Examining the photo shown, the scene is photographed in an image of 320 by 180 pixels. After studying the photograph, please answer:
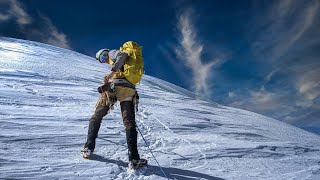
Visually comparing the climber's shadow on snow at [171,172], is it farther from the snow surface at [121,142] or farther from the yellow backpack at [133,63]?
the yellow backpack at [133,63]

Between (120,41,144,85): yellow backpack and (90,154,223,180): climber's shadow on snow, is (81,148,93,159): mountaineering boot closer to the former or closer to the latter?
(90,154,223,180): climber's shadow on snow

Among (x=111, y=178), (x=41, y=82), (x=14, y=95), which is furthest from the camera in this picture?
(x=41, y=82)

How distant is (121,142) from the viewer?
7062 mm

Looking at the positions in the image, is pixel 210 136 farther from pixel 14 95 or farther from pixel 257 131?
pixel 14 95

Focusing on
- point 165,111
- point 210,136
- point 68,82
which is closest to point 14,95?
point 68,82

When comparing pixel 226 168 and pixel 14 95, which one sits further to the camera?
pixel 14 95

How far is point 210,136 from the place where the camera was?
8695mm

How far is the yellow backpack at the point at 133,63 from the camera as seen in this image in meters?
6.12

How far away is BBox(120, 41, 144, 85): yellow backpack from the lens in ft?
20.1

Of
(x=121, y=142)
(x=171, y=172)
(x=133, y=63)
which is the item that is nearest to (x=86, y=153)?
(x=121, y=142)

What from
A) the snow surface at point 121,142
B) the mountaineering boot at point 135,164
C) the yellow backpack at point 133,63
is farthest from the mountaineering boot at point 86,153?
the yellow backpack at point 133,63

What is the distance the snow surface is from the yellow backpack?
135cm

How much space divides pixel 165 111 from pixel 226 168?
4.72 metres

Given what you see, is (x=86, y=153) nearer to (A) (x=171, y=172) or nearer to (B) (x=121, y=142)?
(B) (x=121, y=142)
